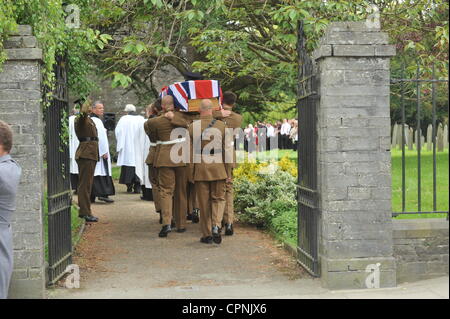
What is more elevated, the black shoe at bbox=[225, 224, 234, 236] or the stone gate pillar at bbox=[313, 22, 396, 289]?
the stone gate pillar at bbox=[313, 22, 396, 289]

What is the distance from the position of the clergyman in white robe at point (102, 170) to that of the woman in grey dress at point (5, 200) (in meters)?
8.04

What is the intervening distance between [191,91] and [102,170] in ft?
11.8

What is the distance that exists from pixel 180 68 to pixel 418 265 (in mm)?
9481

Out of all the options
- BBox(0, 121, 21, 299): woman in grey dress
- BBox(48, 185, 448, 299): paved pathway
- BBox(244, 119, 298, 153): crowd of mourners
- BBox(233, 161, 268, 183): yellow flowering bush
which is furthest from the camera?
BBox(244, 119, 298, 153): crowd of mourners

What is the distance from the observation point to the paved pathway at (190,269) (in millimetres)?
7785

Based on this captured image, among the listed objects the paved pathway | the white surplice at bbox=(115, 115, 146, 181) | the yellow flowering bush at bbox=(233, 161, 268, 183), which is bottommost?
the paved pathway

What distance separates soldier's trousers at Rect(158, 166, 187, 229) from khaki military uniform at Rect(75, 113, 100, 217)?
1.79m

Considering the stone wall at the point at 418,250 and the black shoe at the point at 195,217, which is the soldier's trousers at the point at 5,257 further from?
the black shoe at the point at 195,217

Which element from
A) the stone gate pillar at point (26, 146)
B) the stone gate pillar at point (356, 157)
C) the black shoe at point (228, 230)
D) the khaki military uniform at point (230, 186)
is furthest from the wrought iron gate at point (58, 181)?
the black shoe at point (228, 230)

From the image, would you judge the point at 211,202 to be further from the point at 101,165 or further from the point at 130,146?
the point at 130,146

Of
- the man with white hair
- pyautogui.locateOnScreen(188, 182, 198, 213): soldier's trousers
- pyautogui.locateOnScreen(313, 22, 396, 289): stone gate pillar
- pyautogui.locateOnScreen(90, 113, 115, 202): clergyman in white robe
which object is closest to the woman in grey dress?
pyautogui.locateOnScreen(313, 22, 396, 289): stone gate pillar

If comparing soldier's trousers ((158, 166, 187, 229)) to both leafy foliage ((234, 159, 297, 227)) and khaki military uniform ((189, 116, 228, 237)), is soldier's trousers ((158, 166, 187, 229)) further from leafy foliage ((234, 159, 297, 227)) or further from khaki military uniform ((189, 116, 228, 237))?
leafy foliage ((234, 159, 297, 227))

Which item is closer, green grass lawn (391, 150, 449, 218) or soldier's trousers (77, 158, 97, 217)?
green grass lawn (391, 150, 449, 218)

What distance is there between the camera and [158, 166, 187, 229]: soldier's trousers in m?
11.5
